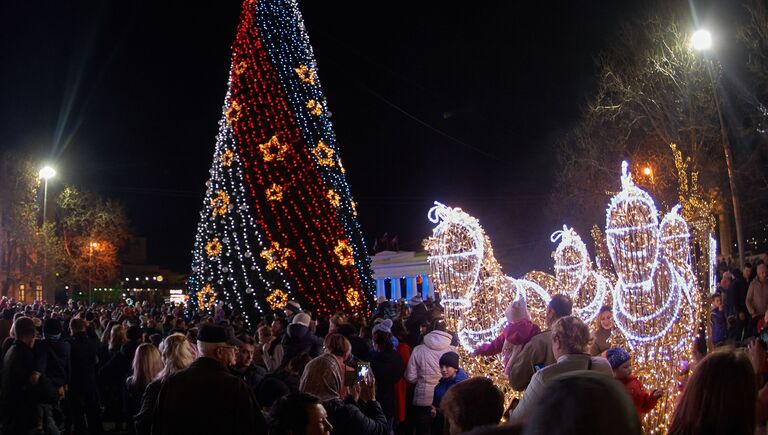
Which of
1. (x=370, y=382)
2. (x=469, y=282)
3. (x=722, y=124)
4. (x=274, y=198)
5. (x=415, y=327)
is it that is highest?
(x=722, y=124)

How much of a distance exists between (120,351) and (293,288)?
9.27m

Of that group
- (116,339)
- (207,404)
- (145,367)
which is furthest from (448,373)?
(116,339)

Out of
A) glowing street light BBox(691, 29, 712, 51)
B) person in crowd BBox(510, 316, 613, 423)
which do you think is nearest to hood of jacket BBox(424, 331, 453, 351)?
person in crowd BBox(510, 316, 613, 423)

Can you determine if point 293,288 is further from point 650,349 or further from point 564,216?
point 564,216

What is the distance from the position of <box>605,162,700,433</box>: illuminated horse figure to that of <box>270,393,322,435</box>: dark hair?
18.1 feet

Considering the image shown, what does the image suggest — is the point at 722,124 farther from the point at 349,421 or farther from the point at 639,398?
the point at 349,421

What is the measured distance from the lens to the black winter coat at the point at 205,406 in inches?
189

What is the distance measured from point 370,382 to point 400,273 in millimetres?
52952

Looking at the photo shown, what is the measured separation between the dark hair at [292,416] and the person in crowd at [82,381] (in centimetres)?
798

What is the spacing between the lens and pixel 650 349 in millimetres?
8914

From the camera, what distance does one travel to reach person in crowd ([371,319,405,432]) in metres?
9.37

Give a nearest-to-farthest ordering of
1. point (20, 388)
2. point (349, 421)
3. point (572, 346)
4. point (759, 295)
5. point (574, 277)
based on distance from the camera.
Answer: point (572, 346) < point (349, 421) < point (20, 388) < point (759, 295) < point (574, 277)

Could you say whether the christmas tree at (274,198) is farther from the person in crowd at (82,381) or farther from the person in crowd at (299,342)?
the person in crowd at (299,342)

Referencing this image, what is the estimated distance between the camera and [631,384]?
5.86 metres
